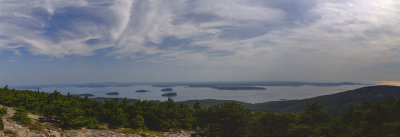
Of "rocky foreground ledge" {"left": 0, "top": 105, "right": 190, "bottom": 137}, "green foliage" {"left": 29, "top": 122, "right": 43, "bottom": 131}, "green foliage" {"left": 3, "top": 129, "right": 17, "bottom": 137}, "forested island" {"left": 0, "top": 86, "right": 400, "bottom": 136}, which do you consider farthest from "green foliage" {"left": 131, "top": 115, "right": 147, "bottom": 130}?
"green foliage" {"left": 3, "top": 129, "right": 17, "bottom": 137}

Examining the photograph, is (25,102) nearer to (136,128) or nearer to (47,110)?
(47,110)

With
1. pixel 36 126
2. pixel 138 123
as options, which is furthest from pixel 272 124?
pixel 36 126

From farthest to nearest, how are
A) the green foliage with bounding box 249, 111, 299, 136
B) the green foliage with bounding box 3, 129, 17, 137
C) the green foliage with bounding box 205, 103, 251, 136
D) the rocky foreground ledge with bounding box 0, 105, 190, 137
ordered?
the rocky foreground ledge with bounding box 0, 105, 190, 137
the green foliage with bounding box 3, 129, 17, 137
the green foliage with bounding box 205, 103, 251, 136
the green foliage with bounding box 249, 111, 299, 136

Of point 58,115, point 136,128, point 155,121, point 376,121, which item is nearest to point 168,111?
point 155,121

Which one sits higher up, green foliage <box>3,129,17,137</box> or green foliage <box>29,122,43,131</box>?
green foliage <box>3,129,17,137</box>

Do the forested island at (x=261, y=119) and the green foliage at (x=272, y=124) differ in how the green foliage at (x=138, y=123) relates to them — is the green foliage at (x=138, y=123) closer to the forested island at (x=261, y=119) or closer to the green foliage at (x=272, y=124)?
the forested island at (x=261, y=119)

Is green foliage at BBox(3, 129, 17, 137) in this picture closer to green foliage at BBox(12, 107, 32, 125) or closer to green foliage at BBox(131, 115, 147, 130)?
green foliage at BBox(12, 107, 32, 125)

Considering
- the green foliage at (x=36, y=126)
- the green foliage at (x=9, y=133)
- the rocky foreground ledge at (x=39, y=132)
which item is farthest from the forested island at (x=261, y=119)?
the green foliage at (x=9, y=133)

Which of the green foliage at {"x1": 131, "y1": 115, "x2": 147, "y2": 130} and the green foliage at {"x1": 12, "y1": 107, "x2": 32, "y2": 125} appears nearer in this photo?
the green foliage at {"x1": 12, "y1": 107, "x2": 32, "y2": 125}

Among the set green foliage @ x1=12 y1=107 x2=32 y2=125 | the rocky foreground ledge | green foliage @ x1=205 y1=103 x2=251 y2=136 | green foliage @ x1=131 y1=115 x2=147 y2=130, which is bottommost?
green foliage @ x1=131 y1=115 x2=147 y2=130

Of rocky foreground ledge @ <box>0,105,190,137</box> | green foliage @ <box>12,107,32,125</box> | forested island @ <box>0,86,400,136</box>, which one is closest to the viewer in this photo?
forested island @ <box>0,86,400,136</box>

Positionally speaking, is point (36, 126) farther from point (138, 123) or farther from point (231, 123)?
point (231, 123)
